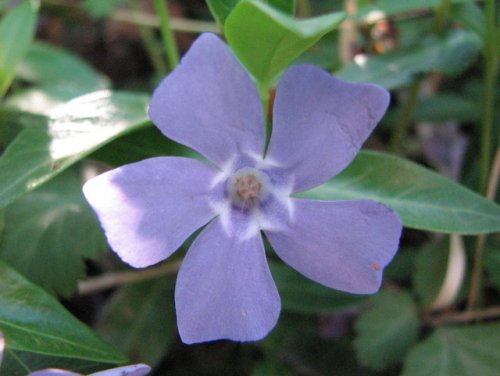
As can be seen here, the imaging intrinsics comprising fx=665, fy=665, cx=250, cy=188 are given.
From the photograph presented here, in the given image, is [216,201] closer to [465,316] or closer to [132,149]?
[132,149]

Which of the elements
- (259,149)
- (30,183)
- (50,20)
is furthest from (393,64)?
(50,20)

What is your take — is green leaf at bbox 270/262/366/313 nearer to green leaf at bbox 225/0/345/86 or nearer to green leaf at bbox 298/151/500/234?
green leaf at bbox 298/151/500/234

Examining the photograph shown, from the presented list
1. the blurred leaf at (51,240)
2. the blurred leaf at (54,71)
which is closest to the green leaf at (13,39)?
the blurred leaf at (51,240)

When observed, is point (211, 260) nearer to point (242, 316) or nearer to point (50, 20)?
point (242, 316)

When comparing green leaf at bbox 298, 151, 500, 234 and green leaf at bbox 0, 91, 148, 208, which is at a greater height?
green leaf at bbox 0, 91, 148, 208

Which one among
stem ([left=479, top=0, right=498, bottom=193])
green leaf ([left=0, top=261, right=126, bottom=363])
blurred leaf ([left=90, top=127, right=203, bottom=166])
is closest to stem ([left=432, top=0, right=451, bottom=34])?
stem ([left=479, top=0, right=498, bottom=193])

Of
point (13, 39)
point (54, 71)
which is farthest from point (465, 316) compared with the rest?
point (54, 71)
